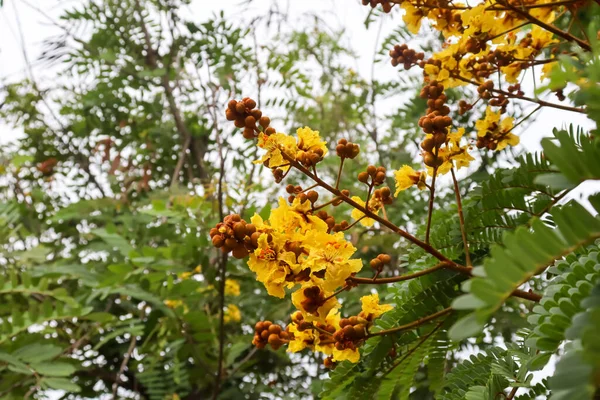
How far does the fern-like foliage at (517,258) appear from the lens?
0.31 meters

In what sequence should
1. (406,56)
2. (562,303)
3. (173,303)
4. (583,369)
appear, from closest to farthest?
(583,369) → (562,303) → (406,56) → (173,303)

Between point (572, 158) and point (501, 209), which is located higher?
point (501, 209)

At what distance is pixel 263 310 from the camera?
5.48 feet

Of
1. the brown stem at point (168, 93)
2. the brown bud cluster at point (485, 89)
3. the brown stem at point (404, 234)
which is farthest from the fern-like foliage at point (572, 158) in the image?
the brown stem at point (168, 93)

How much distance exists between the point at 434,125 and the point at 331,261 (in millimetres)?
190

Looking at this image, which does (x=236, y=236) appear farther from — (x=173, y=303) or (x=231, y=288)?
(x=231, y=288)

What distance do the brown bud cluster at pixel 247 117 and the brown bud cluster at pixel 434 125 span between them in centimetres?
17

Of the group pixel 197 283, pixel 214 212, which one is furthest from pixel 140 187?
pixel 197 283

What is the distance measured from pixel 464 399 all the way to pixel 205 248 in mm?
1037

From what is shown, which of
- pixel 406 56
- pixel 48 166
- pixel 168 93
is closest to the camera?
pixel 406 56

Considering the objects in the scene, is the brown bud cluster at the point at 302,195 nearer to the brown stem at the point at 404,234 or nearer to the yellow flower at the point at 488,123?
the brown stem at the point at 404,234

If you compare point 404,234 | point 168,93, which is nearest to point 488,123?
point 404,234

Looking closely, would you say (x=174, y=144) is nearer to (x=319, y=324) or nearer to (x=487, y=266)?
Result: (x=319, y=324)

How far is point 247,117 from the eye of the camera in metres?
0.60
